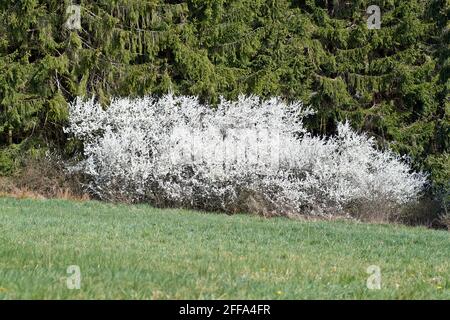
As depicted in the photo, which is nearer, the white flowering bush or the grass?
the grass

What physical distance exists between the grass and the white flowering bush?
5631mm

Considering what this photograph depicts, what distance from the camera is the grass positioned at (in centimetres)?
663

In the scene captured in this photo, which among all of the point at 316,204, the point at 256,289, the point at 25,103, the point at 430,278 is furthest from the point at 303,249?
the point at 25,103

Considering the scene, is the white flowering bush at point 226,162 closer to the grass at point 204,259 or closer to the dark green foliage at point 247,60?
the dark green foliage at point 247,60

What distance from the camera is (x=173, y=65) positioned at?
2591 centimetres

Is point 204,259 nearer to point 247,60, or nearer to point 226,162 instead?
point 226,162

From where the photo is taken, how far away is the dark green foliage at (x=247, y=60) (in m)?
24.0

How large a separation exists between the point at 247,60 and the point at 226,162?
6.09 meters

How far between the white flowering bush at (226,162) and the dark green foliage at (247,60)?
1642 mm

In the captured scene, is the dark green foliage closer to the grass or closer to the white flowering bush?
the white flowering bush

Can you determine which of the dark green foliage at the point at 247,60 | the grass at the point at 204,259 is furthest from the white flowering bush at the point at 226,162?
the grass at the point at 204,259

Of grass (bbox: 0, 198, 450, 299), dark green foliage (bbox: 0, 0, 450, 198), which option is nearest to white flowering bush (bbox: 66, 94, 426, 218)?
dark green foliage (bbox: 0, 0, 450, 198)
